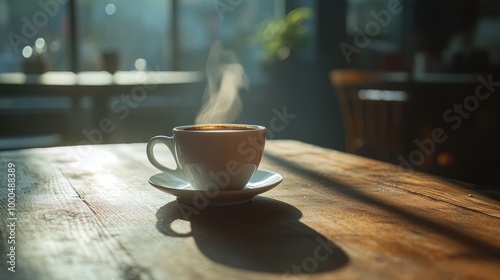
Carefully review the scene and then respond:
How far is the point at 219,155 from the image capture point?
0.81 m

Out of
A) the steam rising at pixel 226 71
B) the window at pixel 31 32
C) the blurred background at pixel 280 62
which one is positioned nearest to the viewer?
the blurred background at pixel 280 62

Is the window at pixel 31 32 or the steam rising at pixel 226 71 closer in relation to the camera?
the window at pixel 31 32

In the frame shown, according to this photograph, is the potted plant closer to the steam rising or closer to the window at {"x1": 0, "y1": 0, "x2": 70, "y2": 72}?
the steam rising

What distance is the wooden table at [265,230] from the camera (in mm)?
545

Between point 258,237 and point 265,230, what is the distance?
3 centimetres

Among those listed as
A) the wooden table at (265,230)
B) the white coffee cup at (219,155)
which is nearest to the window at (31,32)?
the wooden table at (265,230)

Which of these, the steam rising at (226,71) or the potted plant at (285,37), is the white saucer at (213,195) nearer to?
the potted plant at (285,37)

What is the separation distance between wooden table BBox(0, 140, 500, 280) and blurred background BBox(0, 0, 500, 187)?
2.78 meters

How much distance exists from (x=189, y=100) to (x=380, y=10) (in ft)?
6.02

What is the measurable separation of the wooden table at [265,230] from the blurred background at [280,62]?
278 centimetres

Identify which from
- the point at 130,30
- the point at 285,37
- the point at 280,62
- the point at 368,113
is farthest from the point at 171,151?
the point at 130,30

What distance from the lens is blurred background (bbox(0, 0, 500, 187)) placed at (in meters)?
3.94

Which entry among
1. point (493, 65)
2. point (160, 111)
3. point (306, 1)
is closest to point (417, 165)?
point (493, 65)

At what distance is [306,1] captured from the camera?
5.26m
